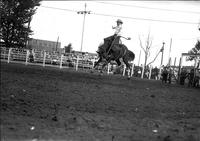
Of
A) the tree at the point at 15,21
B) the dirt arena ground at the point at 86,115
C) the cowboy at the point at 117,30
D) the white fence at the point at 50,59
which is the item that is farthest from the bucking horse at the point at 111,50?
the tree at the point at 15,21

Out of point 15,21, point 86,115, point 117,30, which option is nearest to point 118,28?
point 117,30

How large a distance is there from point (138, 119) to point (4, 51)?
826 inches

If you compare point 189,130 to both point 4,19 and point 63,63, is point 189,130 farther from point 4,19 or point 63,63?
point 4,19

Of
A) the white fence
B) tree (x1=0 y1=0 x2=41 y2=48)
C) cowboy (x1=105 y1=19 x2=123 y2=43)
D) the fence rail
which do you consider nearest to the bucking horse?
cowboy (x1=105 y1=19 x2=123 y2=43)

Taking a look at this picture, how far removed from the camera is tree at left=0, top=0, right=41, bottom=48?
3978 cm

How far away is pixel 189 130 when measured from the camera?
9.74m

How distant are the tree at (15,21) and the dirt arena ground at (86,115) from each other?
1143 inches

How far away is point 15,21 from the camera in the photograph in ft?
132

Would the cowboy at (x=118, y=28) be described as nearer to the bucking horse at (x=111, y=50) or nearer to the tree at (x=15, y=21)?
the bucking horse at (x=111, y=50)

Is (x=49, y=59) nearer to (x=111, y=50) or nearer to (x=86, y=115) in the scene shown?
(x=111, y=50)

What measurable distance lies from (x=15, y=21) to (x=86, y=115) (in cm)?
3329

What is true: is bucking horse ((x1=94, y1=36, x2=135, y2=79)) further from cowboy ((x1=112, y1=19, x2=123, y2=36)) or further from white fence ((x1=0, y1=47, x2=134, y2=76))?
white fence ((x1=0, y1=47, x2=134, y2=76))

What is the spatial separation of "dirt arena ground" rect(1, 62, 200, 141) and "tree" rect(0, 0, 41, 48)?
2903 cm

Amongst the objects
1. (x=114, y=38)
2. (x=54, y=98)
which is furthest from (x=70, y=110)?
(x=114, y=38)
